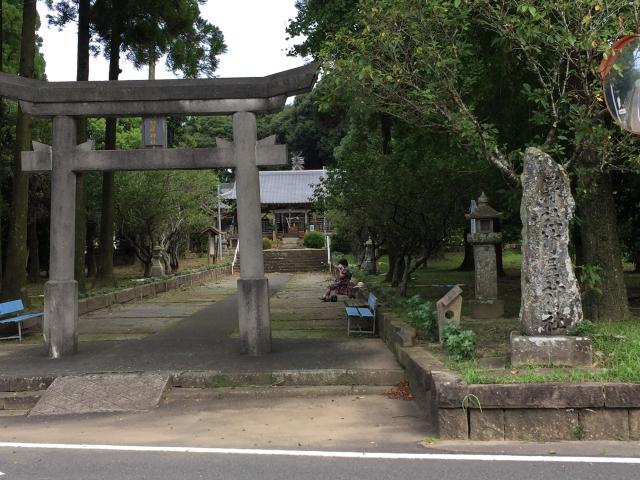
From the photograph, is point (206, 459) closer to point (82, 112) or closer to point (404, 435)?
point (404, 435)

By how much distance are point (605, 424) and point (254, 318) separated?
471 centimetres

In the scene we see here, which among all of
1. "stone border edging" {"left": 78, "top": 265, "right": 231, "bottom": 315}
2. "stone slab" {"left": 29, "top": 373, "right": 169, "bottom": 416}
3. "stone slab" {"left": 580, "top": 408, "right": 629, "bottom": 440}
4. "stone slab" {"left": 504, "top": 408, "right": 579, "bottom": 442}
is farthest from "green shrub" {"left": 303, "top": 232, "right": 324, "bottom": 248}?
"stone slab" {"left": 580, "top": 408, "right": 629, "bottom": 440}

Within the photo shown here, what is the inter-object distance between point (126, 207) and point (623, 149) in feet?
57.7

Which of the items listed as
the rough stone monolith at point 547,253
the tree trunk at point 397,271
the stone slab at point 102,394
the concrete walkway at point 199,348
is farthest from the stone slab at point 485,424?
the tree trunk at point 397,271

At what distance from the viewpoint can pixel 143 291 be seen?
17.8 metres

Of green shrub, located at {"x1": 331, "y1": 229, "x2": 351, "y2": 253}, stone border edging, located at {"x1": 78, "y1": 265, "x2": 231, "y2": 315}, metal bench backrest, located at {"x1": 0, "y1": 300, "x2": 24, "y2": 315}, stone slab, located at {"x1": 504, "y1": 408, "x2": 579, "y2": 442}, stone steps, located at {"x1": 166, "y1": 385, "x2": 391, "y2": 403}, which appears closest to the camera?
stone slab, located at {"x1": 504, "y1": 408, "x2": 579, "y2": 442}

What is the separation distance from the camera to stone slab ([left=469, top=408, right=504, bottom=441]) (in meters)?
5.04

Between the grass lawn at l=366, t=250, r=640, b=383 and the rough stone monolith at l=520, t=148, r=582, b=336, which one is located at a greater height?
the rough stone monolith at l=520, t=148, r=582, b=336

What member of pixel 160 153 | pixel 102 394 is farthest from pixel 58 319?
pixel 160 153

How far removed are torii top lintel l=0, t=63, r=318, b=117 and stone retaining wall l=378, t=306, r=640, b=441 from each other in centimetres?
495

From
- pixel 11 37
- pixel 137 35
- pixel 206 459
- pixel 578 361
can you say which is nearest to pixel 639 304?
pixel 578 361

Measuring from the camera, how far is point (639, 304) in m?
11.4

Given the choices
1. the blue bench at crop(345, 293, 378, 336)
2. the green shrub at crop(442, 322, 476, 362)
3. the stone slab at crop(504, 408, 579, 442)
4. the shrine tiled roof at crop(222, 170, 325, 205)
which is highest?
the shrine tiled roof at crop(222, 170, 325, 205)

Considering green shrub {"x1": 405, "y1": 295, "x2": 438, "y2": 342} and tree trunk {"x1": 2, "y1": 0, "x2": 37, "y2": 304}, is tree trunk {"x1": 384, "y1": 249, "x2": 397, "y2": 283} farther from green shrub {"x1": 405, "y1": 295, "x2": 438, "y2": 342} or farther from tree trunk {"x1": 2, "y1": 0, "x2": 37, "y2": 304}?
tree trunk {"x1": 2, "y1": 0, "x2": 37, "y2": 304}
